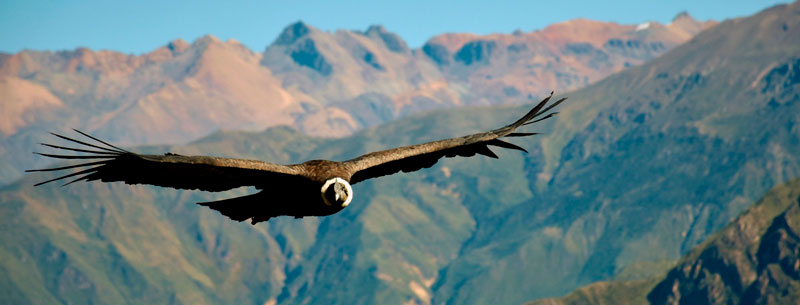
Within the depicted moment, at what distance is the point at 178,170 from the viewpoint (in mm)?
31094

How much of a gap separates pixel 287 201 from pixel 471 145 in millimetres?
6995

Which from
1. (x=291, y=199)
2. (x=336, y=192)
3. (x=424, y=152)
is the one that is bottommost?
(x=336, y=192)

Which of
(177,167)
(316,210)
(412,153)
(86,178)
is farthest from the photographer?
(412,153)

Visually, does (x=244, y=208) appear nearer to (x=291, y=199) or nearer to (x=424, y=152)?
(x=291, y=199)

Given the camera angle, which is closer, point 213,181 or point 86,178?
point 86,178

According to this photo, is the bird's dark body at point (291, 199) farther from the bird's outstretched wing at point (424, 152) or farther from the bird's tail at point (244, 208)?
the bird's outstretched wing at point (424, 152)

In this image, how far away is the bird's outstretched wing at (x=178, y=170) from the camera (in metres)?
29.0

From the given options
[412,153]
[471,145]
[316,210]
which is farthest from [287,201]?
[471,145]

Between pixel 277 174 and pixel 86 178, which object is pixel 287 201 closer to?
pixel 277 174

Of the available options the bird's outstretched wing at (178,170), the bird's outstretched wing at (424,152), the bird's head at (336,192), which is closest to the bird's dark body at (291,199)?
the bird's outstretched wing at (178,170)

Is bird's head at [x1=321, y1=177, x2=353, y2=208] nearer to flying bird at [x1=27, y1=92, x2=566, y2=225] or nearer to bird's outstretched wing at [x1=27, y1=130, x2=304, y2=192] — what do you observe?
flying bird at [x1=27, y1=92, x2=566, y2=225]

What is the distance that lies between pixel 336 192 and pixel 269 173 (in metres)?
2.75

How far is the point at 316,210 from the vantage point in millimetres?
33125

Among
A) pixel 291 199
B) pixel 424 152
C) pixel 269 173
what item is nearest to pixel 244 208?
pixel 291 199
